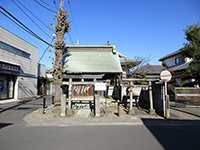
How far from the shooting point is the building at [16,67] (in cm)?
1540

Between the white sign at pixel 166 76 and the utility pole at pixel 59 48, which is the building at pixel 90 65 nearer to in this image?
the utility pole at pixel 59 48

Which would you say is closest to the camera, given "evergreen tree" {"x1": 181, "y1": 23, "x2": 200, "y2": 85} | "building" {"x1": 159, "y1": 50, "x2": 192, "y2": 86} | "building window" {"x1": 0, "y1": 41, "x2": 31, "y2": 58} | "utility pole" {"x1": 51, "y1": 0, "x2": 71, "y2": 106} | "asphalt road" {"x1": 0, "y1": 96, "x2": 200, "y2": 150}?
"asphalt road" {"x1": 0, "y1": 96, "x2": 200, "y2": 150}

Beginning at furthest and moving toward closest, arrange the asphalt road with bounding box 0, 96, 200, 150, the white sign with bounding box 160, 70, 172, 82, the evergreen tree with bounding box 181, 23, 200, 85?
the evergreen tree with bounding box 181, 23, 200, 85, the white sign with bounding box 160, 70, 172, 82, the asphalt road with bounding box 0, 96, 200, 150

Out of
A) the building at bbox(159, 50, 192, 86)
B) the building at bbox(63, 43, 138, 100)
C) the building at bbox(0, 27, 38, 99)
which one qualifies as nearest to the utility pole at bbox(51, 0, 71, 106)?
the building at bbox(63, 43, 138, 100)

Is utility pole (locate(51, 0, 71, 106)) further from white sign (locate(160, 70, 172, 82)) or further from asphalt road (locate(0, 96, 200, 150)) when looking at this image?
white sign (locate(160, 70, 172, 82))

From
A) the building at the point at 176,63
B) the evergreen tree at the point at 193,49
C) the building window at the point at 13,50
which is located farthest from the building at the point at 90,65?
the building at the point at 176,63

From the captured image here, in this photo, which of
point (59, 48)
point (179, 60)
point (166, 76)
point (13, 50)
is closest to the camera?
point (166, 76)

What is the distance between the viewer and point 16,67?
16.8m

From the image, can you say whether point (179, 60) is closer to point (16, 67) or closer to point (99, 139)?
point (16, 67)

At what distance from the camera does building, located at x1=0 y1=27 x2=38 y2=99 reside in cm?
1540

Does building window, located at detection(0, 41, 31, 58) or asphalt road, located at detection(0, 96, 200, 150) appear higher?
building window, located at detection(0, 41, 31, 58)

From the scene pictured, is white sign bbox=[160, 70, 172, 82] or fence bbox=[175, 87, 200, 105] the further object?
fence bbox=[175, 87, 200, 105]

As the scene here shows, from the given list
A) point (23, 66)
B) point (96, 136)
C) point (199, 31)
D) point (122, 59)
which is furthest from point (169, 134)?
point (23, 66)

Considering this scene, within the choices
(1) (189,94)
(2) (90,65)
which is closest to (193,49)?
(1) (189,94)
